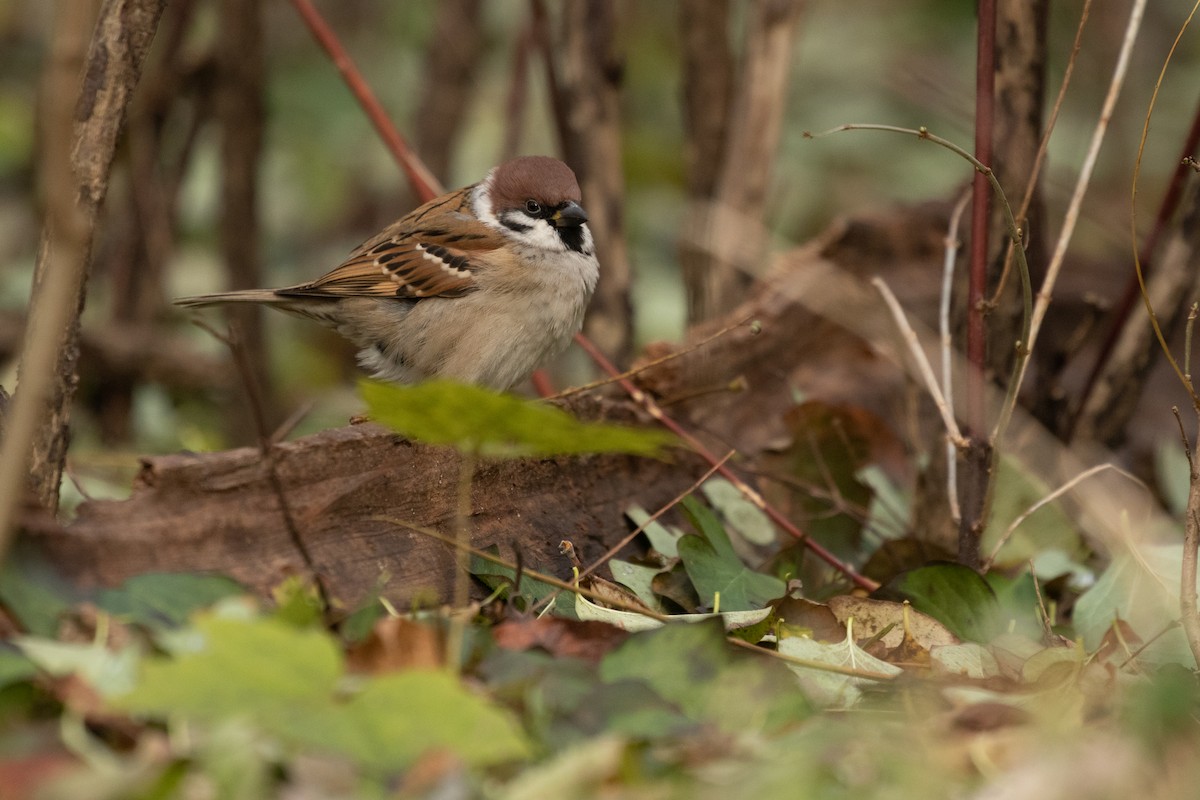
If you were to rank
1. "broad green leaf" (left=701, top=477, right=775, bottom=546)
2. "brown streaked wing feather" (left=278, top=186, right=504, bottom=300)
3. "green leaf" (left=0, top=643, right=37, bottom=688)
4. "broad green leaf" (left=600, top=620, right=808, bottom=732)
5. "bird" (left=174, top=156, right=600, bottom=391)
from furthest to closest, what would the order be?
1. "brown streaked wing feather" (left=278, top=186, right=504, bottom=300)
2. "bird" (left=174, top=156, right=600, bottom=391)
3. "broad green leaf" (left=701, top=477, right=775, bottom=546)
4. "broad green leaf" (left=600, top=620, right=808, bottom=732)
5. "green leaf" (left=0, top=643, right=37, bottom=688)

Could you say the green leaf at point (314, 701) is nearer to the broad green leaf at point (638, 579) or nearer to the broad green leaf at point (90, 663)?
the broad green leaf at point (90, 663)

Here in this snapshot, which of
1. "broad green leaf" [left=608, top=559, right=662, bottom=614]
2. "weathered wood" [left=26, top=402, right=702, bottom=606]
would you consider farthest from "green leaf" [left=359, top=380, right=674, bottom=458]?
"broad green leaf" [left=608, top=559, right=662, bottom=614]

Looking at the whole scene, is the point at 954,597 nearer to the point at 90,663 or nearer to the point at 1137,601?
the point at 1137,601

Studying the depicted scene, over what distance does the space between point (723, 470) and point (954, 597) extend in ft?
2.12

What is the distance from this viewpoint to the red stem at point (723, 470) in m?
2.75

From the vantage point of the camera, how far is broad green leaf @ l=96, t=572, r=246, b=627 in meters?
1.85

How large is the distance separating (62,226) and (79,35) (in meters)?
0.23

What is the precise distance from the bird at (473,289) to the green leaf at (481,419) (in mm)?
1874

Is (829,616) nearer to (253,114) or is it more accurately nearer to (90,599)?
(90,599)

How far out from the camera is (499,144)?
645cm

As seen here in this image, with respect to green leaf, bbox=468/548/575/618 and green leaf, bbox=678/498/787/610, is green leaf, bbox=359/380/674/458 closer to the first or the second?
green leaf, bbox=468/548/575/618

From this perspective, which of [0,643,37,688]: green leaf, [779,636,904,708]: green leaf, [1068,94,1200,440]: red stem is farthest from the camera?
[1068,94,1200,440]: red stem

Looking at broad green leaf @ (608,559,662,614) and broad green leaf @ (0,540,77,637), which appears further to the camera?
broad green leaf @ (608,559,662,614)

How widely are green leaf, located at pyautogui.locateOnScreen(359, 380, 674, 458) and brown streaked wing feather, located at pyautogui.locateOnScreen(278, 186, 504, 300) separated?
6.62 feet
